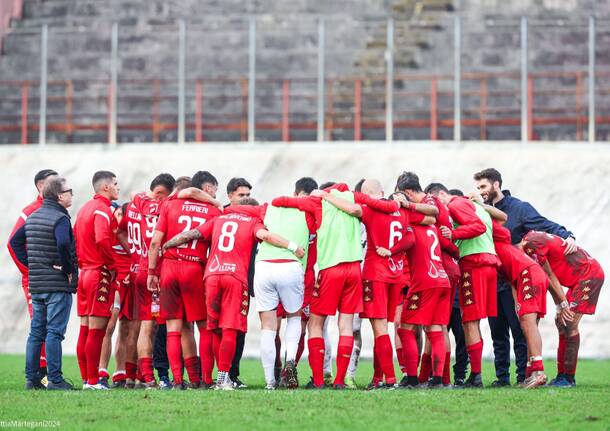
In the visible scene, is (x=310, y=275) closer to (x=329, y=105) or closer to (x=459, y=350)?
(x=459, y=350)

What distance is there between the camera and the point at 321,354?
1220cm

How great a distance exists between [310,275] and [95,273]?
83.5 inches

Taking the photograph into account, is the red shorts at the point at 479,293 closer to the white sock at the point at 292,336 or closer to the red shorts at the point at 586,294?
the red shorts at the point at 586,294

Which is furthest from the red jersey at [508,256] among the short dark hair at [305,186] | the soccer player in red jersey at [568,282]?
the short dark hair at [305,186]

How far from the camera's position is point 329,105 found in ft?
79.2

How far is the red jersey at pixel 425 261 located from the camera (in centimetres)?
1239

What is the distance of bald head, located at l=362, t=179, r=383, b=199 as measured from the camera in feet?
41.1

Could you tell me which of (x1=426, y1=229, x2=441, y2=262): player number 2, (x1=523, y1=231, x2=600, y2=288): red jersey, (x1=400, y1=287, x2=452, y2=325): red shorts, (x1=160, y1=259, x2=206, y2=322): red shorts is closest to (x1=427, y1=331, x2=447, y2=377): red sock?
(x1=400, y1=287, x2=452, y2=325): red shorts

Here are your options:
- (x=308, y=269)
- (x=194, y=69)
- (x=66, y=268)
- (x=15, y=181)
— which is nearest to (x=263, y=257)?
(x=308, y=269)

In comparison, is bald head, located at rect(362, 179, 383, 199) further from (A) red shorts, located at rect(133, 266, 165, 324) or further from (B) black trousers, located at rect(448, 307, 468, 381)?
(A) red shorts, located at rect(133, 266, 165, 324)

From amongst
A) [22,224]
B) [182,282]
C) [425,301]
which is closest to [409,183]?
[425,301]

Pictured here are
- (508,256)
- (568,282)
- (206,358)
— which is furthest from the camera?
(568,282)

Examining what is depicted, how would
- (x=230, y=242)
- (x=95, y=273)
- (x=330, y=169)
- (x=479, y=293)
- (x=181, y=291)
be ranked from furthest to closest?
(x=330, y=169) < (x=479, y=293) < (x=95, y=273) < (x=181, y=291) < (x=230, y=242)

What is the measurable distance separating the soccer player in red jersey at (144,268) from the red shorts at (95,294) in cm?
38
